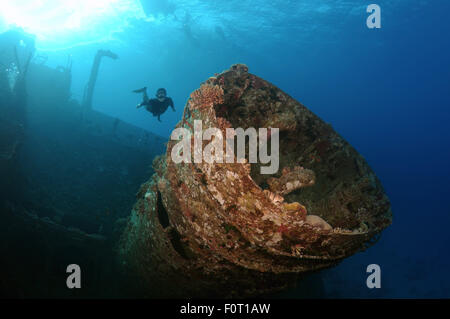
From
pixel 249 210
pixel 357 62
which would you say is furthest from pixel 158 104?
pixel 357 62

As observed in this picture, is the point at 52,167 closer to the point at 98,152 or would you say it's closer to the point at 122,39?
the point at 98,152

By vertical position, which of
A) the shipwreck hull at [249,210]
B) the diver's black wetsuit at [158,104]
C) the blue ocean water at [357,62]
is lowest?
the shipwreck hull at [249,210]

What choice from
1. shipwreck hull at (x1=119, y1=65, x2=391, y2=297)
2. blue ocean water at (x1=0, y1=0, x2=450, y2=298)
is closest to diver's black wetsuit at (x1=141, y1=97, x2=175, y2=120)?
shipwreck hull at (x1=119, y1=65, x2=391, y2=297)

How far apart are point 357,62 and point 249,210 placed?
185 ft

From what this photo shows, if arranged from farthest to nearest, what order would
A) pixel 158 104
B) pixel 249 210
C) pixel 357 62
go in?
pixel 357 62 < pixel 158 104 < pixel 249 210

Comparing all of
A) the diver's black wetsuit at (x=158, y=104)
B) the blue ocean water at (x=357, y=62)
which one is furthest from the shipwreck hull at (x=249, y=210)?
the blue ocean water at (x=357, y=62)

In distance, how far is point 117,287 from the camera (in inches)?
171

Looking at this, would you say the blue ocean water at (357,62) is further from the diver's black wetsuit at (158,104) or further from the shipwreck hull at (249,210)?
the diver's black wetsuit at (158,104)

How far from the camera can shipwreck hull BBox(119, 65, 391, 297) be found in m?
1.68

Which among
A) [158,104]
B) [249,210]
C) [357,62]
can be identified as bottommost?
[249,210]

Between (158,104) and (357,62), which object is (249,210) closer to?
(158,104)

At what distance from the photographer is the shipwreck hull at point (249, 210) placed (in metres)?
1.68

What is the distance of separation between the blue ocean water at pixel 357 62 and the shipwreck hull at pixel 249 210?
1727 centimetres

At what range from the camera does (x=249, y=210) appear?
1.66 m
